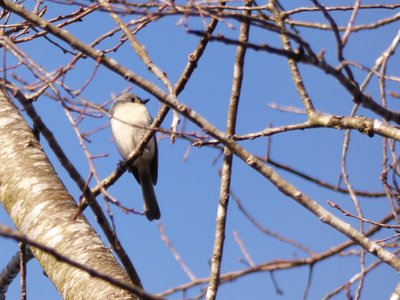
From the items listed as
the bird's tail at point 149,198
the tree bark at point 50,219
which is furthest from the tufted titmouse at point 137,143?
the tree bark at point 50,219

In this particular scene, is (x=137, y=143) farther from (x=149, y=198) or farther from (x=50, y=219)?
(x=50, y=219)

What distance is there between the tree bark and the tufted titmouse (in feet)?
8.89

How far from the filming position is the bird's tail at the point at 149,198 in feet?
19.7

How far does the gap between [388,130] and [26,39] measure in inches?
93.0

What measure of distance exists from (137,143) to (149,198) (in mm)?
531

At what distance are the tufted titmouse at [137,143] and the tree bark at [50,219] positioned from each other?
271cm

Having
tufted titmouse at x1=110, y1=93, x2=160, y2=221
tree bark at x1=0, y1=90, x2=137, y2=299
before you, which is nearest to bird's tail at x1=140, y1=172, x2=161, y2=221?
tufted titmouse at x1=110, y1=93, x2=160, y2=221

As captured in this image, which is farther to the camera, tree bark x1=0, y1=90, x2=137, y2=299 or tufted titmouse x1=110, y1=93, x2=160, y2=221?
tufted titmouse x1=110, y1=93, x2=160, y2=221

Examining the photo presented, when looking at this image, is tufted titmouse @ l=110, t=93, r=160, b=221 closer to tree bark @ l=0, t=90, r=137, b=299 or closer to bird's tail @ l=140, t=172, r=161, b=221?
bird's tail @ l=140, t=172, r=161, b=221

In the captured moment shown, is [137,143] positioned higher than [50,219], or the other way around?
[137,143]

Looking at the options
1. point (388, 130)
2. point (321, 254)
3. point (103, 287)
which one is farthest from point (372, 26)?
point (103, 287)

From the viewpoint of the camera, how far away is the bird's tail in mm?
6016

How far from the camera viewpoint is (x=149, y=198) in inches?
243

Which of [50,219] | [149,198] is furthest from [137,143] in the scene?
[50,219]
